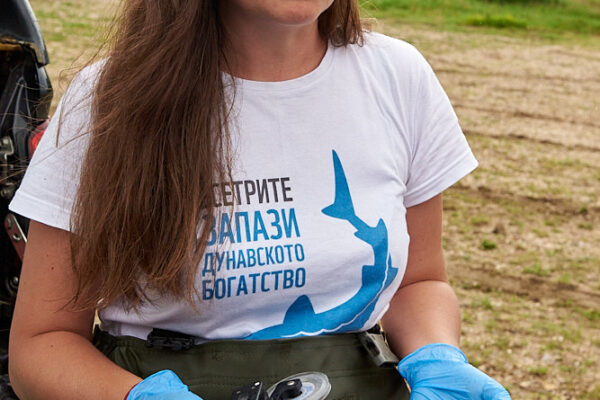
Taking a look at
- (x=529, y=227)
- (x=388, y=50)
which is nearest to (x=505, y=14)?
(x=529, y=227)

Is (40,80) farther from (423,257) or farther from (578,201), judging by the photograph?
(578,201)

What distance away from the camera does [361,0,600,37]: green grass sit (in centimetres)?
916

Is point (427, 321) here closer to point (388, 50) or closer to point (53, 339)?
point (388, 50)

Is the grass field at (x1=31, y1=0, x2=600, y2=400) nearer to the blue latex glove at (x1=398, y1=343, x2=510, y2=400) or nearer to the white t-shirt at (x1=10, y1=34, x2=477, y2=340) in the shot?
the white t-shirt at (x1=10, y1=34, x2=477, y2=340)

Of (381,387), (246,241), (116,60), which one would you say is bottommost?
(381,387)

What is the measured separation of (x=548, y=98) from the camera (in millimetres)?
6238

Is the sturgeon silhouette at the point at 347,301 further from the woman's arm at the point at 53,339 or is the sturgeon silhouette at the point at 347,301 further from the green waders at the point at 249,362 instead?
the woman's arm at the point at 53,339

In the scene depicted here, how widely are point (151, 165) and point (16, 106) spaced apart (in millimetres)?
398

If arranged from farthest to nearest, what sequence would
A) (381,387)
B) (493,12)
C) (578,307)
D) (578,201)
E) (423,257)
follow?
(493,12) → (578,201) → (578,307) → (423,257) → (381,387)

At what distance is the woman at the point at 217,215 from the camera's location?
1162 millimetres

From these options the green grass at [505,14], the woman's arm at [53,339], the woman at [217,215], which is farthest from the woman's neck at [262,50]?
the green grass at [505,14]

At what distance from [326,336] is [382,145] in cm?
32

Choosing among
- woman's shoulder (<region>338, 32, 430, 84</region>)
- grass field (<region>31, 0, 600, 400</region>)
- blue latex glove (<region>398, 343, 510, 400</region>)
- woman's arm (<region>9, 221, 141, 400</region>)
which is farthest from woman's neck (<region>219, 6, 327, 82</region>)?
blue latex glove (<region>398, 343, 510, 400</region>)

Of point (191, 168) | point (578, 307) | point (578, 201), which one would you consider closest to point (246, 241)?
point (191, 168)
